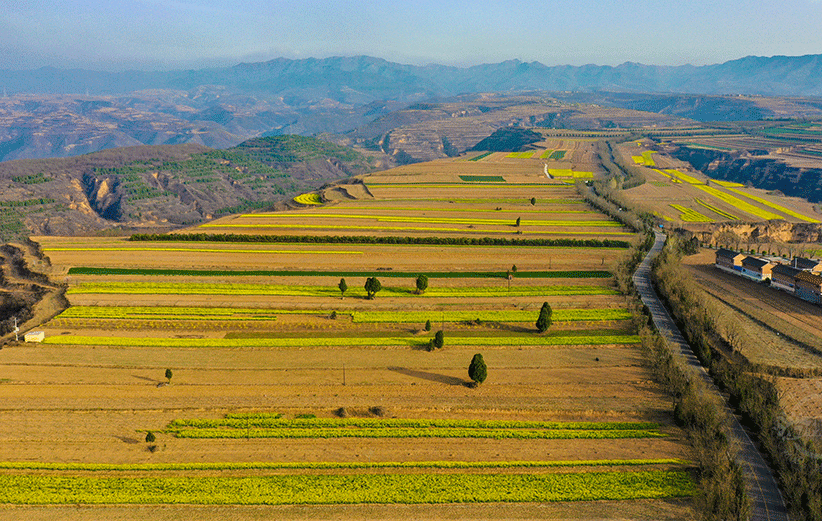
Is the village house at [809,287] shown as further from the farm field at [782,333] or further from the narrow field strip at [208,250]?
the narrow field strip at [208,250]

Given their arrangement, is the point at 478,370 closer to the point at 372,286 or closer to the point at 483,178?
the point at 372,286

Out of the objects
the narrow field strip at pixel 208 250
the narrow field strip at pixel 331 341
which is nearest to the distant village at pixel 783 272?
the narrow field strip at pixel 331 341

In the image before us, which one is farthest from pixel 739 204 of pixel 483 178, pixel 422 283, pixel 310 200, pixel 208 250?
pixel 208 250

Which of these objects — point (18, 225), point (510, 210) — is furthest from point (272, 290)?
point (18, 225)

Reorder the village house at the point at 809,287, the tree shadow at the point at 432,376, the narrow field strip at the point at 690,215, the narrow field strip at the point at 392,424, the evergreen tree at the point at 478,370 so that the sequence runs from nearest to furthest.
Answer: the narrow field strip at the point at 392,424 → the evergreen tree at the point at 478,370 → the tree shadow at the point at 432,376 → the village house at the point at 809,287 → the narrow field strip at the point at 690,215

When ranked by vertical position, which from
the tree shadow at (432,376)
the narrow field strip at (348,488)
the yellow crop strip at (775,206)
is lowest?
the narrow field strip at (348,488)

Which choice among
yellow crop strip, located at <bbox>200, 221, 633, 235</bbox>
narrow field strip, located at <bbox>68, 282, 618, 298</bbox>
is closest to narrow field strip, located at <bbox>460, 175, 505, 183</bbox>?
yellow crop strip, located at <bbox>200, 221, 633, 235</bbox>

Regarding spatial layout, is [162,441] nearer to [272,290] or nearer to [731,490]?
[272,290]
